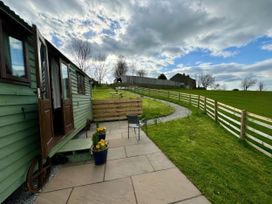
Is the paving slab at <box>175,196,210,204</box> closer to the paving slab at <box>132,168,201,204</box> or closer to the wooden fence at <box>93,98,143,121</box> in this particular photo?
the paving slab at <box>132,168,201,204</box>

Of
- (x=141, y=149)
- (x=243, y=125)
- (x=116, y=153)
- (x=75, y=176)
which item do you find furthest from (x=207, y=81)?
(x=75, y=176)

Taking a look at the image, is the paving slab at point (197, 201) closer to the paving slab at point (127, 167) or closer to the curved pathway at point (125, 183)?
the curved pathway at point (125, 183)

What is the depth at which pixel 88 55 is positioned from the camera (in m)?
24.6

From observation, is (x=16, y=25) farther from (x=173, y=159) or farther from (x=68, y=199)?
(x=173, y=159)

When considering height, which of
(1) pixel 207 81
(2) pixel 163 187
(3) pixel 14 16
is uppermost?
(1) pixel 207 81

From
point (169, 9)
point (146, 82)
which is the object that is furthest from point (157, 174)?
point (146, 82)

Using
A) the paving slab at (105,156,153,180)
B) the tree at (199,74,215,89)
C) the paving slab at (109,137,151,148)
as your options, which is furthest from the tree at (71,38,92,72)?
the tree at (199,74,215,89)

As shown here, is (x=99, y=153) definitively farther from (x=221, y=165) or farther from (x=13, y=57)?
(x=221, y=165)

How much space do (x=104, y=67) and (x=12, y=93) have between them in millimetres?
30590

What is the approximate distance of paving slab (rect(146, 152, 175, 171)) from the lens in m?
3.31

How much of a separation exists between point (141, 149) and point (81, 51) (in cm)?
2324

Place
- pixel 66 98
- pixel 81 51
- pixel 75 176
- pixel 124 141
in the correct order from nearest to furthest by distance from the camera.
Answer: pixel 75 176 → pixel 66 98 → pixel 124 141 → pixel 81 51

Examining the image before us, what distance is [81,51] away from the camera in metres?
23.8

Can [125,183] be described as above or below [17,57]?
below
